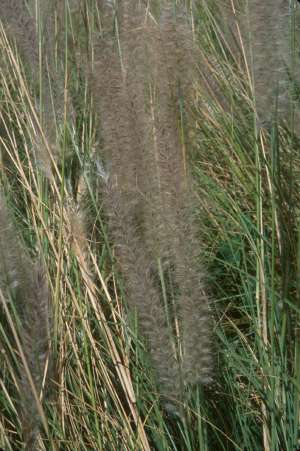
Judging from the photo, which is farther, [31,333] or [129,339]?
[129,339]

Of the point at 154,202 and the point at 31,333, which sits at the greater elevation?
the point at 154,202

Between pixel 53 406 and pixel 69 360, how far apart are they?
4.8 inches

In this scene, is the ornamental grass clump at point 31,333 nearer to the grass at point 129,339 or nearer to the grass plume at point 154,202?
the grass at point 129,339

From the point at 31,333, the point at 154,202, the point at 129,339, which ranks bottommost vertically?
the point at 129,339

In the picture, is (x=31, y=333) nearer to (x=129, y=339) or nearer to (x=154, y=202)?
(x=154, y=202)

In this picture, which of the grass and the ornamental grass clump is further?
the grass

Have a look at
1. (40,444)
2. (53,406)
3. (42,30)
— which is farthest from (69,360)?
(42,30)

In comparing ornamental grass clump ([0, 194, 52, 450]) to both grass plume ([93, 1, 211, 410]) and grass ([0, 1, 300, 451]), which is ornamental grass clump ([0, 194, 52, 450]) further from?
grass plume ([93, 1, 211, 410])

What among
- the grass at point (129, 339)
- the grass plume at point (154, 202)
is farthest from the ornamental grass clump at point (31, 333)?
the grass plume at point (154, 202)

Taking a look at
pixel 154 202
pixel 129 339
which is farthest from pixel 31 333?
pixel 129 339

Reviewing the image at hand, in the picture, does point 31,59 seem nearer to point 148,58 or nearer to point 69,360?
point 148,58

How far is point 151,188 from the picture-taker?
1071mm

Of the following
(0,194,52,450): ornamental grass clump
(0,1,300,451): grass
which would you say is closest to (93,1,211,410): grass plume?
(0,1,300,451): grass

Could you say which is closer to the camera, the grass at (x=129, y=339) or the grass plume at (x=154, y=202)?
the grass plume at (x=154, y=202)
